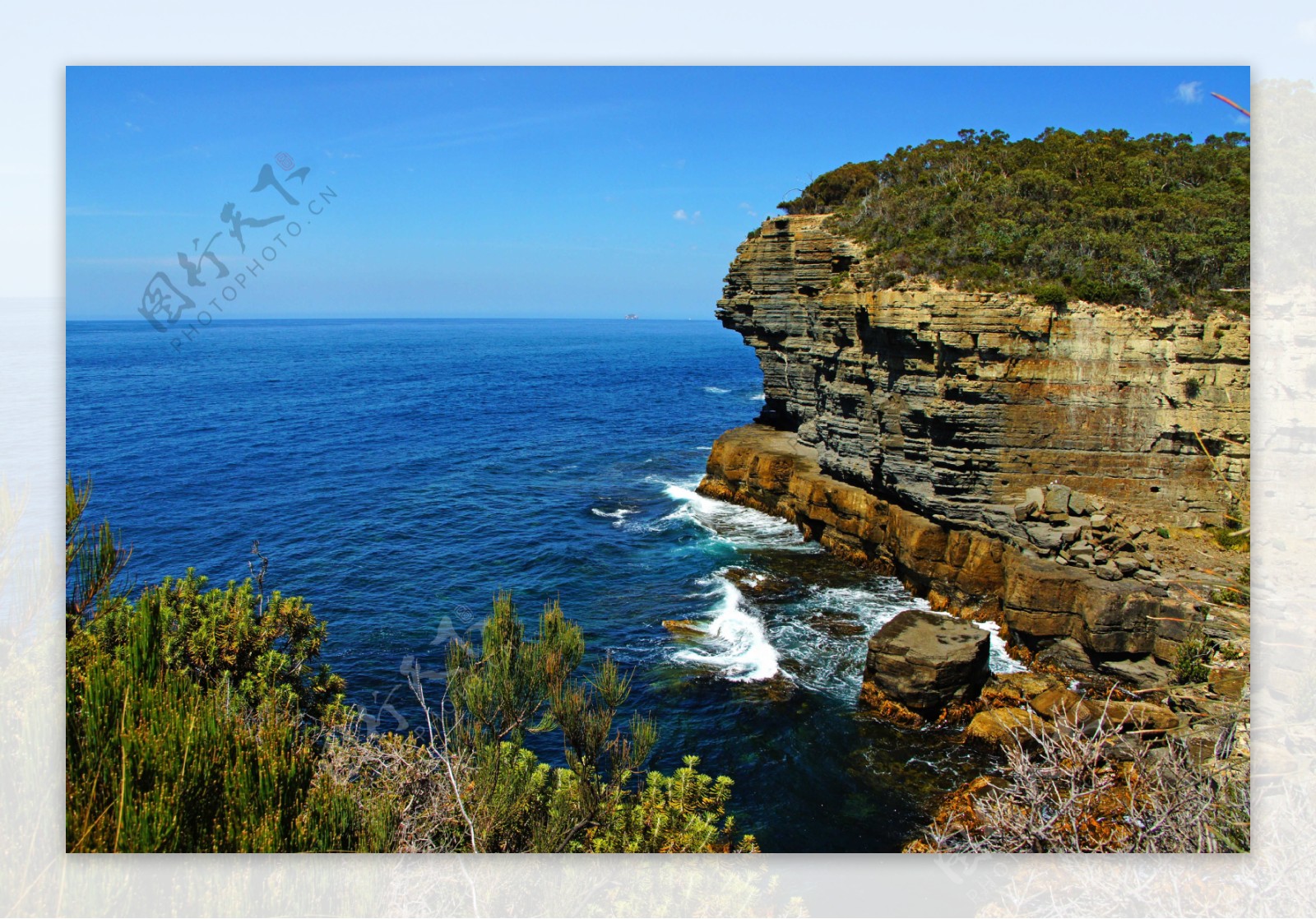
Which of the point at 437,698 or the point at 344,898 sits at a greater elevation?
the point at 344,898

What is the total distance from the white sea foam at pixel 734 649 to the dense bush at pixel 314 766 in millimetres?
8206

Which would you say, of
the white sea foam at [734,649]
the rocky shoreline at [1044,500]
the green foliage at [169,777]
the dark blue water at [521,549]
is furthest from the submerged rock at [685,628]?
the green foliage at [169,777]

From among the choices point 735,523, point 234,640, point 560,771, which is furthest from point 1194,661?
point 735,523

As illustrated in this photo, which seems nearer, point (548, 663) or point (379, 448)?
point (548, 663)

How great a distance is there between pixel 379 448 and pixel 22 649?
31.4 m

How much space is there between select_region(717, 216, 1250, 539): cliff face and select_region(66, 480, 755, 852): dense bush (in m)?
13.7

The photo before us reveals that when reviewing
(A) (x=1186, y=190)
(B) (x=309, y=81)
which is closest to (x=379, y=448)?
(B) (x=309, y=81)

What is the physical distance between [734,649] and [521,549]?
929cm

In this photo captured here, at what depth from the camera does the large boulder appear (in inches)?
675

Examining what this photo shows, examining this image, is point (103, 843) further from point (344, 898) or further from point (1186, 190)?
point (1186, 190)

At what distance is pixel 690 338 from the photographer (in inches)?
6772

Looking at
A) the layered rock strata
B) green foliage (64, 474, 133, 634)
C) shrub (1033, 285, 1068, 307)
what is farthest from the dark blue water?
shrub (1033, 285, 1068, 307)

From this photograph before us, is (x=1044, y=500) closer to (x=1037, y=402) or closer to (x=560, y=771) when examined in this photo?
(x=1037, y=402)

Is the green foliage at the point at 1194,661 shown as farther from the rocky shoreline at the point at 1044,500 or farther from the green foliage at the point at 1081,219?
the green foliage at the point at 1081,219
